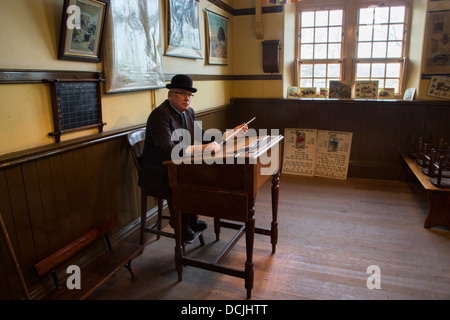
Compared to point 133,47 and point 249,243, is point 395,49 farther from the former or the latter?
point 249,243

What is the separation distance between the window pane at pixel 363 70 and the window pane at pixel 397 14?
682mm

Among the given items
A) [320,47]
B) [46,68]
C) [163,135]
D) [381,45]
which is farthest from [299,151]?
[46,68]

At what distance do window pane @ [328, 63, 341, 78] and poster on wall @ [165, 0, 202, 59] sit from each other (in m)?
2.27

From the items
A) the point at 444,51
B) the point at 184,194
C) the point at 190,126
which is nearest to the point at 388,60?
the point at 444,51

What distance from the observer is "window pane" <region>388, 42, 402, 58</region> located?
4945mm

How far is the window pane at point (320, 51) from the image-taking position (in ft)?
17.3

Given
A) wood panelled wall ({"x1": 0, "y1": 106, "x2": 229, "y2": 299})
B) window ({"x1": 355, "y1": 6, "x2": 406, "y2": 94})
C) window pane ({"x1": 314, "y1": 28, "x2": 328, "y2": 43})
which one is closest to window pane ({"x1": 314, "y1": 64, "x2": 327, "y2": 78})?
window pane ({"x1": 314, "y1": 28, "x2": 328, "y2": 43})

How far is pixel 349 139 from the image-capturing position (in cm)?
500

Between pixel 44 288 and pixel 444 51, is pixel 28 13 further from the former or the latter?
pixel 444 51

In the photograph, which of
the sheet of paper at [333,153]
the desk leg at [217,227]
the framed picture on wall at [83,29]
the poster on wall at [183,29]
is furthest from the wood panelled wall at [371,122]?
the framed picture on wall at [83,29]

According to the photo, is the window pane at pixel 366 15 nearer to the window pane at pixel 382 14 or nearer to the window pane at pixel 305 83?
the window pane at pixel 382 14

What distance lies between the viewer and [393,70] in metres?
5.02

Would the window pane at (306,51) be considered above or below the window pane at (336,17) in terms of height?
below

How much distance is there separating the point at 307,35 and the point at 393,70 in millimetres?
1376
